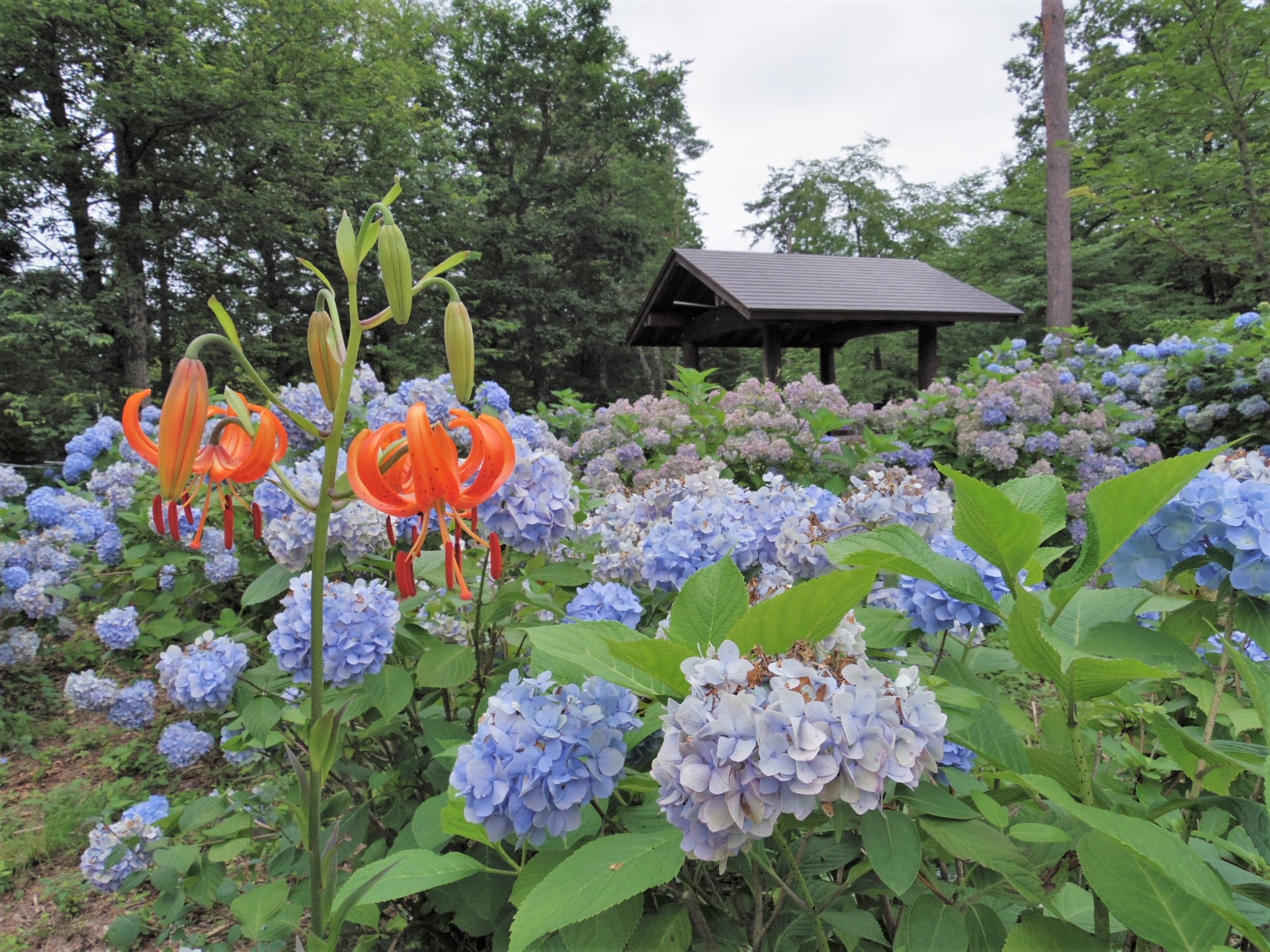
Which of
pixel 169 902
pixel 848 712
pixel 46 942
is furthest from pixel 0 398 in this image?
pixel 848 712

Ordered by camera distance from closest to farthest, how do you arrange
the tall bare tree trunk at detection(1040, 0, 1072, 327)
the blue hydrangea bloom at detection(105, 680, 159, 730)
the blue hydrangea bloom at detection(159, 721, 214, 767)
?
the blue hydrangea bloom at detection(159, 721, 214, 767)
the blue hydrangea bloom at detection(105, 680, 159, 730)
the tall bare tree trunk at detection(1040, 0, 1072, 327)

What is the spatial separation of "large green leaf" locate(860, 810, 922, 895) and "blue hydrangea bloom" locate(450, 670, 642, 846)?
26 cm

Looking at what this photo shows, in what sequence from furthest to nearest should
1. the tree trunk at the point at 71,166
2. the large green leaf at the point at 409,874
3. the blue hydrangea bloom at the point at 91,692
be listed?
the tree trunk at the point at 71,166 → the blue hydrangea bloom at the point at 91,692 → the large green leaf at the point at 409,874

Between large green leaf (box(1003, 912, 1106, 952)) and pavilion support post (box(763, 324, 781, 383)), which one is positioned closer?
large green leaf (box(1003, 912, 1106, 952))

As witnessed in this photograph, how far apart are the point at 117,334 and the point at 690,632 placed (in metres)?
14.2

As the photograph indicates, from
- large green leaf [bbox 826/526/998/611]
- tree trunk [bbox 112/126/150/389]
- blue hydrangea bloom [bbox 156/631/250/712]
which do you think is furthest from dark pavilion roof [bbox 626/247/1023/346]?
tree trunk [bbox 112/126/150/389]

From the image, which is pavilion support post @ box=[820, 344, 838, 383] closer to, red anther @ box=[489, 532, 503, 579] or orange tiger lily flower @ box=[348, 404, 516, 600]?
red anther @ box=[489, 532, 503, 579]

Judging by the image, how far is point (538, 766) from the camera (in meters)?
0.75

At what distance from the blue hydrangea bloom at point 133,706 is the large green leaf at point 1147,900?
310 cm

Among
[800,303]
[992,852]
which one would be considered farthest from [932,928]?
[800,303]

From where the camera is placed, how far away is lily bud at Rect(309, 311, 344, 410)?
96 cm

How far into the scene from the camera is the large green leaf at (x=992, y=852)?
710 millimetres

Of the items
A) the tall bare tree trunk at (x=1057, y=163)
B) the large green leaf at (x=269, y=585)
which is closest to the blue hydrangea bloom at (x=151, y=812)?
the large green leaf at (x=269, y=585)

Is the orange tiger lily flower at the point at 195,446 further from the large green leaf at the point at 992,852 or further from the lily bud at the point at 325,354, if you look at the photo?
the large green leaf at the point at 992,852
